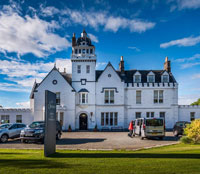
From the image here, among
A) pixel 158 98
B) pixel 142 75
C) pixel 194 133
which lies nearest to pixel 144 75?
pixel 142 75

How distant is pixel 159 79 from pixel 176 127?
48.4 feet

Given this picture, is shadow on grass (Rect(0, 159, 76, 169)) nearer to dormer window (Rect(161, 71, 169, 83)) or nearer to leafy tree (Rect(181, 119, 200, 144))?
leafy tree (Rect(181, 119, 200, 144))

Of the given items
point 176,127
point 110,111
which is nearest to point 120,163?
point 176,127

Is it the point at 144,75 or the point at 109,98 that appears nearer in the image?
the point at 109,98

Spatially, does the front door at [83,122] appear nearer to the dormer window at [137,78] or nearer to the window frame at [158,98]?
the dormer window at [137,78]

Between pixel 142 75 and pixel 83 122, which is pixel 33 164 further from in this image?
pixel 142 75

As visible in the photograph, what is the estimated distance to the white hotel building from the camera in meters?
32.1

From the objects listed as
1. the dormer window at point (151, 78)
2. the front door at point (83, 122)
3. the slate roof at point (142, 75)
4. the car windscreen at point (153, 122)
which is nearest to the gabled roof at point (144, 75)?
the slate roof at point (142, 75)

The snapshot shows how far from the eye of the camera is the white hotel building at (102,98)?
105 feet

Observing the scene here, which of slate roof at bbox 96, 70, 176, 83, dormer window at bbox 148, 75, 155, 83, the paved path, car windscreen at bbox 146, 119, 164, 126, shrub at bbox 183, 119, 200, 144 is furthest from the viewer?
slate roof at bbox 96, 70, 176, 83

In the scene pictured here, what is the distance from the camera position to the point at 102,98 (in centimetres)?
3309

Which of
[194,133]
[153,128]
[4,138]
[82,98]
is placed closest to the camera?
[194,133]

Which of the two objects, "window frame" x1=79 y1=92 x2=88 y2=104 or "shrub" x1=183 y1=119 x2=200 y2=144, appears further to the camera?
"window frame" x1=79 y1=92 x2=88 y2=104

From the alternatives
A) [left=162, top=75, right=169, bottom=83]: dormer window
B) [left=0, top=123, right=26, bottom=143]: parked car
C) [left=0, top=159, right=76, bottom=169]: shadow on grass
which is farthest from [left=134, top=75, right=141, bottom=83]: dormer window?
[left=0, top=159, right=76, bottom=169]: shadow on grass
